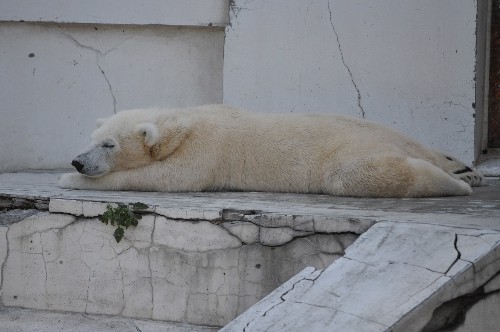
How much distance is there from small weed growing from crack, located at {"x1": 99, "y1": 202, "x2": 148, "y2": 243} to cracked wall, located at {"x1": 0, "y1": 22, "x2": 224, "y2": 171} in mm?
2404

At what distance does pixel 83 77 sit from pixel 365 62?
2135mm

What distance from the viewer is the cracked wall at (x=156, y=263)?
3490 millimetres

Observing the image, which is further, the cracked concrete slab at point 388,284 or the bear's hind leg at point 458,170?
the bear's hind leg at point 458,170

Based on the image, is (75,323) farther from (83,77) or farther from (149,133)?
(83,77)

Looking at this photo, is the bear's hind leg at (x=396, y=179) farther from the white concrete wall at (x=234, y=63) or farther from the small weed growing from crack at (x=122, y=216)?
the white concrete wall at (x=234, y=63)

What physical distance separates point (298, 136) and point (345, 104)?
4.09ft

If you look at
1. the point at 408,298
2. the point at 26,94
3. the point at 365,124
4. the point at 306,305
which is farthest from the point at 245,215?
the point at 26,94

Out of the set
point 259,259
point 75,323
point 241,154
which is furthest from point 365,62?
point 75,323

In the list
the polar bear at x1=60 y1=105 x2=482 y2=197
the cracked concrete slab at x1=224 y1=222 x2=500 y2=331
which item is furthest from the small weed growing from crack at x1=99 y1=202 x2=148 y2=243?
the cracked concrete slab at x1=224 y1=222 x2=500 y2=331

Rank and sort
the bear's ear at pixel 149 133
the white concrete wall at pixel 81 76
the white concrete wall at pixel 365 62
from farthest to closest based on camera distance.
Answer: the white concrete wall at pixel 81 76 < the white concrete wall at pixel 365 62 < the bear's ear at pixel 149 133

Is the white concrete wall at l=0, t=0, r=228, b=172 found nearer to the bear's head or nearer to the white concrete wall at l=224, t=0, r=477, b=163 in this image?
the white concrete wall at l=224, t=0, r=477, b=163

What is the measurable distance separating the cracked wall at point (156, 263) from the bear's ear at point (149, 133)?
2.94 feet

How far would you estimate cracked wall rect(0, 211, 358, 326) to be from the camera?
11.5 ft

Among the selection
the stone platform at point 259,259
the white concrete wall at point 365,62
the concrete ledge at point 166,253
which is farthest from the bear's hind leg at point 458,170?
the concrete ledge at point 166,253
